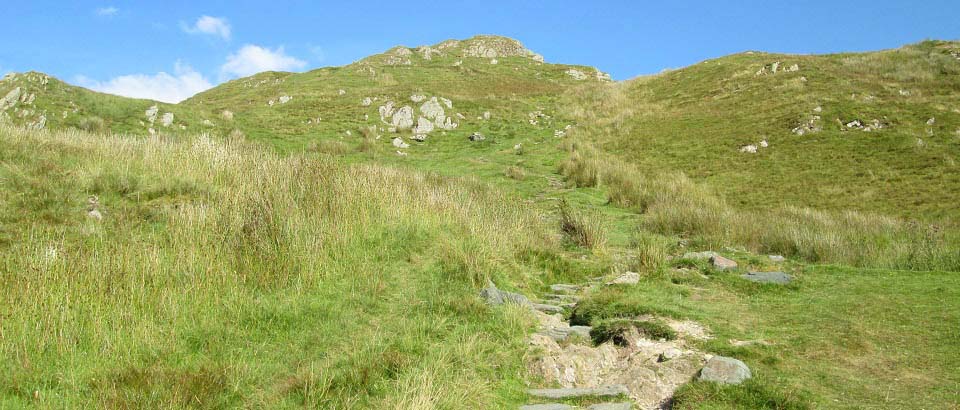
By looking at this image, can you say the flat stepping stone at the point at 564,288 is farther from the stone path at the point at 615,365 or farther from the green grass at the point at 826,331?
the stone path at the point at 615,365

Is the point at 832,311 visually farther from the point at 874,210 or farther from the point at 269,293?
the point at 874,210

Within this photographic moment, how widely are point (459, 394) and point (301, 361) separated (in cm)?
142

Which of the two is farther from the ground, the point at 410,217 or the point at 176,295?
the point at 410,217

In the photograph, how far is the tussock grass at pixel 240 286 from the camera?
433 centimetres

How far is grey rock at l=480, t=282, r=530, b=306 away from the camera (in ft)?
21.7

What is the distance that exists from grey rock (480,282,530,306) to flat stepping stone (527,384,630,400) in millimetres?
1645

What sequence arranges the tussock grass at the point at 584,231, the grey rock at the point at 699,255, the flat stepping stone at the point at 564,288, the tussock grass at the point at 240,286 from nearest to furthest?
the tussock grass at the point at 240,286 < the flat stepping stone at the point at 564,288 < the grey rock at the point at 699,255 < the tussock grass at the point at 584,231

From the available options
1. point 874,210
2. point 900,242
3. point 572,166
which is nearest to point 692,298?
point 900,242

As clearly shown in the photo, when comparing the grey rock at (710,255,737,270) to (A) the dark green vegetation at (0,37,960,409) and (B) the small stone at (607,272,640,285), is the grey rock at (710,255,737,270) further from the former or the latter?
(B) the small stone at (607,272,640,285)

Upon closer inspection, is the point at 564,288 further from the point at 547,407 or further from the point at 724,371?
the point at 547,407

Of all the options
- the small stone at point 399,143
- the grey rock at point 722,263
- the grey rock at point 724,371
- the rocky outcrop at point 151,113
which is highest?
the rocky outcrop at point 151,113

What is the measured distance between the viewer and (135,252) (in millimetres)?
6070

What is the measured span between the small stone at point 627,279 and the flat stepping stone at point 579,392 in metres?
3.63

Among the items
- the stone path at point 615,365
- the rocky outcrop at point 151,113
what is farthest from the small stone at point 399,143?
the stone path at point 615,365
